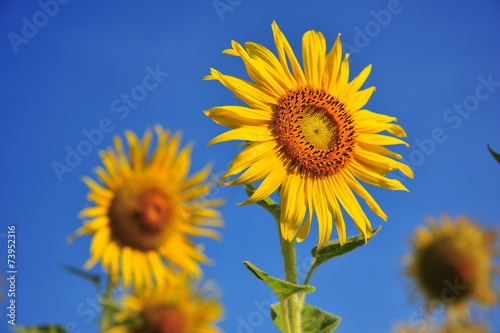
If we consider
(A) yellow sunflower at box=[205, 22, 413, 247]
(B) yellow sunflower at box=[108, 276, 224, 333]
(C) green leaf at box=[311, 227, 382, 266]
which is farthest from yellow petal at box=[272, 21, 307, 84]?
(B) yellow sunflower at box=[108, 276, 224, 333]

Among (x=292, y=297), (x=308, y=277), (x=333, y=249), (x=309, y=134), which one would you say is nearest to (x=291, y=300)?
(x=292, y=297)

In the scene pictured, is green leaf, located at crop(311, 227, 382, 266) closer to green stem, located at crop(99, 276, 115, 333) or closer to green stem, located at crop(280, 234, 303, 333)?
green stem, located at crop(280, 234, 303, 333)

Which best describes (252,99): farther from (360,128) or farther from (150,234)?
(150,234)

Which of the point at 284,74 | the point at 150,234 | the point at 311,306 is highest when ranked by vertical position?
the point at 284,74

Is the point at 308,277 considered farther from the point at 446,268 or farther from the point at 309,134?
the point at 446,268

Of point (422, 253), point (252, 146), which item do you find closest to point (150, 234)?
point (252, 146)

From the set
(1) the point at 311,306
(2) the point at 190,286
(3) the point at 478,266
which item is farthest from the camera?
(3) the point at 478,266

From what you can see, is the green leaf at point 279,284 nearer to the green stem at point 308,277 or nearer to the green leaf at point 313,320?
the green stem at point 308,277
